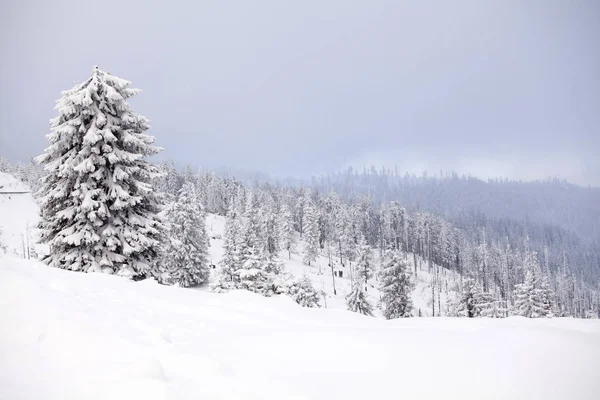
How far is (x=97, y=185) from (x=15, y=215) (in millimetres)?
53664

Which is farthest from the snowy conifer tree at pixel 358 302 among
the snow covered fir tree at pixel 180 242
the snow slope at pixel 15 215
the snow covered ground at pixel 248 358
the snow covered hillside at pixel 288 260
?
the snow slope at pixel 15 215

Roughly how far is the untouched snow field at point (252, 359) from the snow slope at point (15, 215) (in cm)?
4091

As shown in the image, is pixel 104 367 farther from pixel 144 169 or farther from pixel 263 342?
pixel 144 169

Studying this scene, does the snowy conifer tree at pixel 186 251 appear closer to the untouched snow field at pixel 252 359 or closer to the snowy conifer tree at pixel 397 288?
the snowy conifer tree at pixel 397 288

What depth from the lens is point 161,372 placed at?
289 cm

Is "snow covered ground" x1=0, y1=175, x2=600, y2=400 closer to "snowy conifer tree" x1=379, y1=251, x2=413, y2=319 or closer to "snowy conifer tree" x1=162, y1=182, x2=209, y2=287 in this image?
"snowy conifer tree" x1=379, y1=251, x2=413, y2=319

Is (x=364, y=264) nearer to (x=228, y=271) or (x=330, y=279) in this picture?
(x=330, y=279)

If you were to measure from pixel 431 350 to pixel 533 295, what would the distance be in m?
36.7

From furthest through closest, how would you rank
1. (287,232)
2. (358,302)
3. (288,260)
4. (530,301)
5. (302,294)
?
(287,232) < (288,260) < (358,302) < (530,301) < (302,294)

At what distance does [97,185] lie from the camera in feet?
38.7

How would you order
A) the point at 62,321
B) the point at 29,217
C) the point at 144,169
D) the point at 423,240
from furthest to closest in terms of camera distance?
the point at 423,240
the point at 29,217
the point at 144,169
the point at 62,321

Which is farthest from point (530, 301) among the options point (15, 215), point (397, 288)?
point (15, 215)

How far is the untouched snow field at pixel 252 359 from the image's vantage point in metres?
2.79

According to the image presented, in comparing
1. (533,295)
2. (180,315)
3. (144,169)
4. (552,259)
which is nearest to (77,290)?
(180,315)
